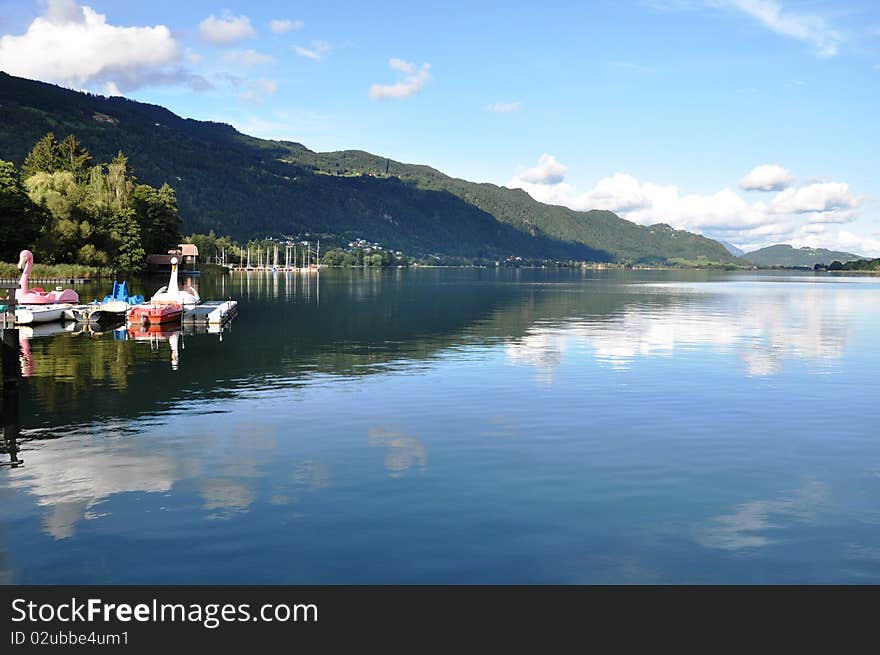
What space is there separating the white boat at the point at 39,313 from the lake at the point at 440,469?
1578cm

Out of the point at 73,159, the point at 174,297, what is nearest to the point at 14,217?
the point at 174,297

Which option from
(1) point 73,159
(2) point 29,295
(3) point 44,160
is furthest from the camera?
(1) point 73,159

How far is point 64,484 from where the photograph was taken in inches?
765

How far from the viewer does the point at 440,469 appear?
2142cm

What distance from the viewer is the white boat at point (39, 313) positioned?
61.4 m

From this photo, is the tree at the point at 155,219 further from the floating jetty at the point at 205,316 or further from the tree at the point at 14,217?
the floating jetty at the point at 205,316

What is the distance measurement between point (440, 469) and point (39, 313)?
5409 centimetres

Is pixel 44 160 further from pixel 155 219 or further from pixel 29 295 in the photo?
pixel 29 295

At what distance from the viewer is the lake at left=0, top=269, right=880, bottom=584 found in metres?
14.8

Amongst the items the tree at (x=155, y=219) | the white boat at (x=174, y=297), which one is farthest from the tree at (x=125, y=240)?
the white boat at (x=174, y=297)

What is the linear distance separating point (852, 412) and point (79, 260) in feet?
410

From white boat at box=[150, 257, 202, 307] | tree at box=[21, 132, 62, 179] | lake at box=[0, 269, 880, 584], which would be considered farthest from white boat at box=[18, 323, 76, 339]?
tree at box=[21, 132, 62, 179]
